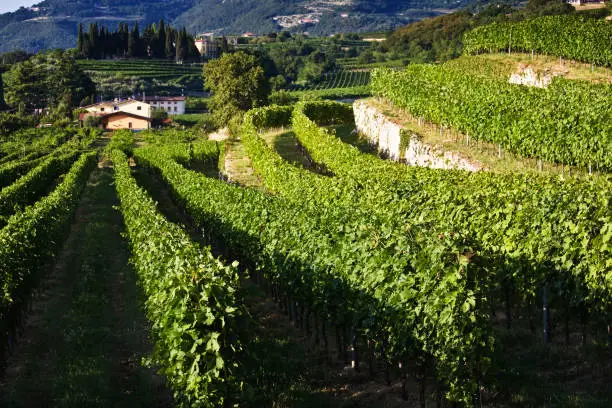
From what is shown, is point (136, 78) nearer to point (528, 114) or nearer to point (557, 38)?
point (557, 38)

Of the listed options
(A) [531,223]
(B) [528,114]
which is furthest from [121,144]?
(A) [531,223]

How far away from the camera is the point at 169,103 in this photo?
157375mm

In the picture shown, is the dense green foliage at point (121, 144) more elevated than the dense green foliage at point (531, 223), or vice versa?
the dense green foliage at point (531, 223)

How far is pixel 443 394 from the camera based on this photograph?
14.2 meters

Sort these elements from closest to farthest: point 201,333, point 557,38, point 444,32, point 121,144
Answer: point 201,333 < point 557,38 < point 121,144 < point 444,32

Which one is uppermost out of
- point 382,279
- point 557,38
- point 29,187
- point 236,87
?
point 557,38

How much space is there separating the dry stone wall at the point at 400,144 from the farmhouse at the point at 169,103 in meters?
100

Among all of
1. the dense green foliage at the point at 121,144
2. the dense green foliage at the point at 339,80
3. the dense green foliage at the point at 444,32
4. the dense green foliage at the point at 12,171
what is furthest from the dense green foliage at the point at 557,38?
the dense green foliage at the point at 339,80

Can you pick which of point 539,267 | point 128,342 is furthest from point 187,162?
point 539,267

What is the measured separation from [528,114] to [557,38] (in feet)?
92.2

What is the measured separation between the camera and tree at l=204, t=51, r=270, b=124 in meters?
90.9

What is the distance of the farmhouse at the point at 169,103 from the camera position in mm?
155125

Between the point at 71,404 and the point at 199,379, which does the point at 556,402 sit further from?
the point at 71,404

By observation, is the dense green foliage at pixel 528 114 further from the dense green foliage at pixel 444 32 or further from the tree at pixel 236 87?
the dense green foliage at pixel 444 32
